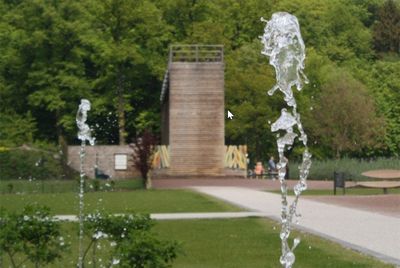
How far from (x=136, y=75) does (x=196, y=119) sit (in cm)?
1223

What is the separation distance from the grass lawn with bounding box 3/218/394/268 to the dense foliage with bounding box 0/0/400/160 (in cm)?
3491

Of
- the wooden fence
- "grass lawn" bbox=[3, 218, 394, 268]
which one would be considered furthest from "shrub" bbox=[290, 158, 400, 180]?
"grass lawn" bbox=[3, 218, 394, 268]

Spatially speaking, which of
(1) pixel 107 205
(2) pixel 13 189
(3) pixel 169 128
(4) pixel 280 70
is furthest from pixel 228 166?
(4) pixel 280 70

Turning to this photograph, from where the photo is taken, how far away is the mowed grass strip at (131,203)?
2623 cm

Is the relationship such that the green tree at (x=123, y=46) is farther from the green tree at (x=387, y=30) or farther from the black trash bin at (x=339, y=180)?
the green tree at (x=387, y=30)

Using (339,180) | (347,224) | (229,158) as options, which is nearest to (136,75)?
(229,158)

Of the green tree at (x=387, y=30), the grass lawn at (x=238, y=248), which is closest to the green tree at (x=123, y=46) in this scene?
the green tree at (x=387, y=30)

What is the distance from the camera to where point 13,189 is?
1519 inches

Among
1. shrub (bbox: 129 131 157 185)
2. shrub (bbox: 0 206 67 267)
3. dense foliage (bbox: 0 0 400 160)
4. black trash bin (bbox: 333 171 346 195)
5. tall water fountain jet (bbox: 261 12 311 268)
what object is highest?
dense foliage (bbox: 0 0 400 160)

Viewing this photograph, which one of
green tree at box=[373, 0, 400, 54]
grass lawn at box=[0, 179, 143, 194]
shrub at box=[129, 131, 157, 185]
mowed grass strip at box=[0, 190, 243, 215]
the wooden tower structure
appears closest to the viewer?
mowed grass strip at box=[0, 190, 243, 215]

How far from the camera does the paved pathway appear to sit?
16250 millimetres

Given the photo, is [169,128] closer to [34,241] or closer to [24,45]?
[24,45]

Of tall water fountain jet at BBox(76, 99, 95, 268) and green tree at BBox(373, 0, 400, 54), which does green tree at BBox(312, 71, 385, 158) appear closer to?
tall water fountain jet at BBox(76, 99, 95, 268)

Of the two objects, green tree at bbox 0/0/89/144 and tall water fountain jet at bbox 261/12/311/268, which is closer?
tall water fountain jet at bbox 261/12/311/268
